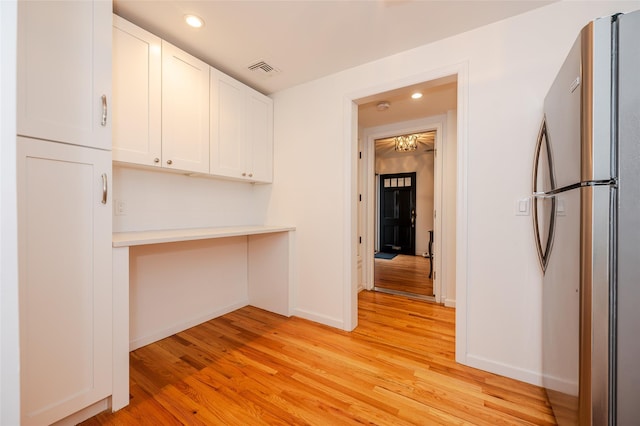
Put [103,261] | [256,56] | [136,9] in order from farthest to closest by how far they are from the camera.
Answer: [256,56] < [136,9] < [103,261]

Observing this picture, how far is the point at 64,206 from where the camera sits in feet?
4.00

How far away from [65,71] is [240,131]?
131 centimetres

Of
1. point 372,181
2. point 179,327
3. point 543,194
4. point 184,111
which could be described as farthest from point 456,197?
point 179,327

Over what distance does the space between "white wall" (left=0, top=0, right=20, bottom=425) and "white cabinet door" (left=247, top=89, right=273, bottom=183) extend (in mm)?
1759

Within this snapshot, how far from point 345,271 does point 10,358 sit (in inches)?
77.9

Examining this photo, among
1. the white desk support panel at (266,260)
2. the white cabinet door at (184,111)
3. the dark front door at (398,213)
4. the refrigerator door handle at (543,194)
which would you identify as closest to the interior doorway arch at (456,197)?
the refrigerator door handle at (543,194)

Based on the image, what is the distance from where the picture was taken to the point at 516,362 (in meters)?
1.68

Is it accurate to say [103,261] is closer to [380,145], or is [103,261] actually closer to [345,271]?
[345,271]

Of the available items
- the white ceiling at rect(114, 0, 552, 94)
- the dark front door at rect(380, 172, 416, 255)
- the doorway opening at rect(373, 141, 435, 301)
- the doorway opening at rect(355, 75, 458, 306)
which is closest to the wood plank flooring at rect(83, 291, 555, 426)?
the doorway opening at rect(355, 75, 458, 306)

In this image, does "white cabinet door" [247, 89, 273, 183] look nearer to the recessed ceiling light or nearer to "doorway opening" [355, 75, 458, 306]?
the recessed ceiling light

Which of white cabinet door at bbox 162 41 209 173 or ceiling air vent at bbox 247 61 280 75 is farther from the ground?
ceiling air vent at bbox 247 61 280 75

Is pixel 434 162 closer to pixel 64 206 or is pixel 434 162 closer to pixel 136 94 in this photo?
pixel 136 94

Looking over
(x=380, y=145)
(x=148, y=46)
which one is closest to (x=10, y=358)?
(x=148, y=46)

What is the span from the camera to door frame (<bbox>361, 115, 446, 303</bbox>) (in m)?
3.18
